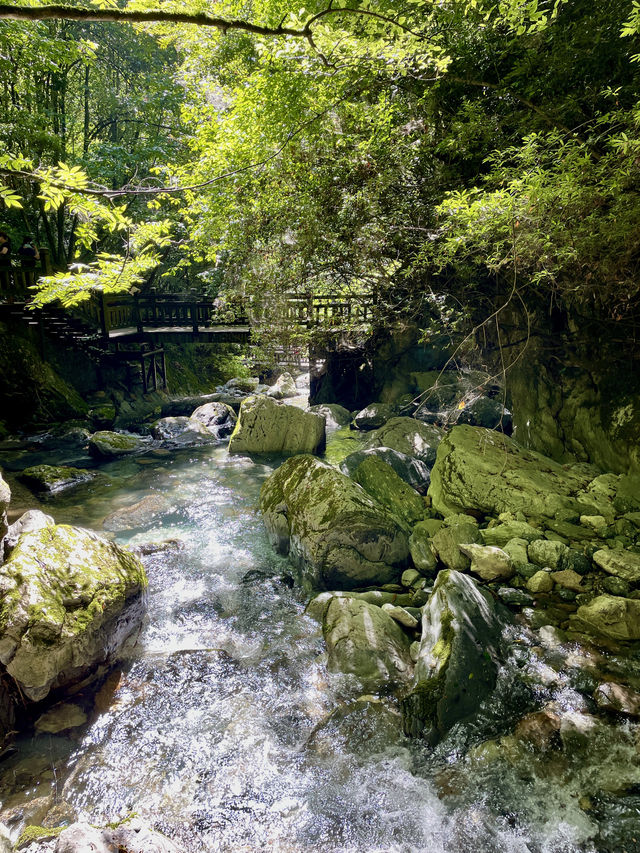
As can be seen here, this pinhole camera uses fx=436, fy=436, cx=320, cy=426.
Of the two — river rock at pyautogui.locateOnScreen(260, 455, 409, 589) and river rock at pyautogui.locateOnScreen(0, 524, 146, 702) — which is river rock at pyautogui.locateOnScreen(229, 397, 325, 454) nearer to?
river rock at pyautogui.locateOnScreen(260, 455, 409, 589)

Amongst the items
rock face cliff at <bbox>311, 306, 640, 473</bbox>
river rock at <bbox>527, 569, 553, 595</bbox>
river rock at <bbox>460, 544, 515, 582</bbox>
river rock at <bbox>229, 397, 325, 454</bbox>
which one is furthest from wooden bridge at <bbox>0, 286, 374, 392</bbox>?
river rock at <bbox>527, 569, 553, 595</bbox>

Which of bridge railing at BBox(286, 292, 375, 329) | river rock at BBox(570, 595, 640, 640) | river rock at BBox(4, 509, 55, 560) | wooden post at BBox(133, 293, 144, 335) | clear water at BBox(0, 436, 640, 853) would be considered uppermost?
wooden post at BBox(133, 293, 144, 335)

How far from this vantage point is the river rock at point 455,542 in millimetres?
5508

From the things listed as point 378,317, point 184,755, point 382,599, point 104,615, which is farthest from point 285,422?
point 184,755

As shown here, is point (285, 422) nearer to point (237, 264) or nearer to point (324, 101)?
point (237, 264)

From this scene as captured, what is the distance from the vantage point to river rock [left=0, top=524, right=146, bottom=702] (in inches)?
143

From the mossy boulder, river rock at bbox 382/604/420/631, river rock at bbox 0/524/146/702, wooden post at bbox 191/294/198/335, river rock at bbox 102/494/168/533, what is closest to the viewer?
river rock at bbox 0/524/146/702

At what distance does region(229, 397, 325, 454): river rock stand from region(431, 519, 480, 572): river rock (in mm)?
5585

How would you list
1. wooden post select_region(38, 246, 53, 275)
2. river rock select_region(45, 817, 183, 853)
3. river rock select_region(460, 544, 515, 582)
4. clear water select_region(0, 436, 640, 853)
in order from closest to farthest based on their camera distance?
river rock select_region(45, 817, 183, 853) → clear water select_region(0, 436, 640, 853) → river rock select_region(460, 544, 515, 582) → wooden post select_region(38, 246, 53, 275)

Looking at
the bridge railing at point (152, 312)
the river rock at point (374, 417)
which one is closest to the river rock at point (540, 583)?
the river rock at point (374, 417)

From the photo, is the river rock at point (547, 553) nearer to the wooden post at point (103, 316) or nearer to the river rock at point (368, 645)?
the river rock at point (368, 645)

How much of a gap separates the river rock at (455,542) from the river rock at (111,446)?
904 cm

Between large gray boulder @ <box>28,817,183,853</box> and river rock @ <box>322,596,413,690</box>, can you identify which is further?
river rock @ <box>322,596,413,690</box>

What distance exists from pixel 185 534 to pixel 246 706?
12.1 ft
